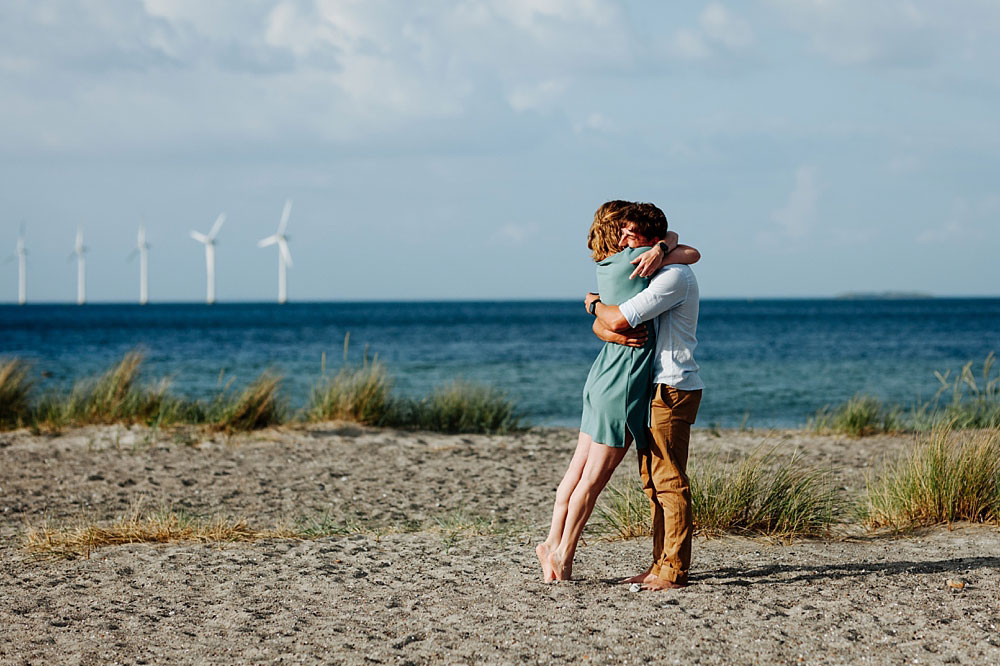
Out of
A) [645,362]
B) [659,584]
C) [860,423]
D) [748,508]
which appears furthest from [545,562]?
[860,423]

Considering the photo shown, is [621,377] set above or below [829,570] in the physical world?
above

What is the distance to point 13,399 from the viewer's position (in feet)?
42.9

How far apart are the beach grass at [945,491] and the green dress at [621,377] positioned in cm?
301

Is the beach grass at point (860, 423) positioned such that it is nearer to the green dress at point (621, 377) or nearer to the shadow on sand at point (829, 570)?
the shadow on sand at point (829, 570)

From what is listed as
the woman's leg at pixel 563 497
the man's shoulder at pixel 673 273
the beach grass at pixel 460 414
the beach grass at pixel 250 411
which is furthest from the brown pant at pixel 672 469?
the beach grass at pixel 250 411

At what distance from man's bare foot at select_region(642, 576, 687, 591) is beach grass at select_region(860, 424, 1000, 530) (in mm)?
2494

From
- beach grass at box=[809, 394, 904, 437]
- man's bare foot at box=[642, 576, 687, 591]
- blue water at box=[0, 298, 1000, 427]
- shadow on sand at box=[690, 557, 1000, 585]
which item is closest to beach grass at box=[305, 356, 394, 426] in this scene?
blue water at box=[0, 298, 1000, 427]

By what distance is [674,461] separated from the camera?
4766 millimetres

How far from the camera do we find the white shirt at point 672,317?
A: 4492mm

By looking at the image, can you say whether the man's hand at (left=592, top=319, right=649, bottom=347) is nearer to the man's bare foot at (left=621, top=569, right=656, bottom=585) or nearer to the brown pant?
the brown pant

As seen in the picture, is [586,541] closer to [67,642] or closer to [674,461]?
[674,461]

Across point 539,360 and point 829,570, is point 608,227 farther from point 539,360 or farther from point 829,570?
point 539,360

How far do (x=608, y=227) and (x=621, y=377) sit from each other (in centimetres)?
74

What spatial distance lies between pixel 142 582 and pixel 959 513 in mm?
5486
